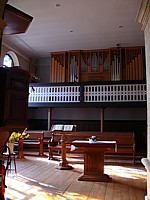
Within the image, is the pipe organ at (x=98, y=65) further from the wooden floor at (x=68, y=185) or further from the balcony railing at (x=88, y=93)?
the wooden floor at (x=68, y=185)

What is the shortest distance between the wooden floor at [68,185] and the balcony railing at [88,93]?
3090 millimetres

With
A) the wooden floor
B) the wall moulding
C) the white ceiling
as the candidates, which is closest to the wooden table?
the wooden floor

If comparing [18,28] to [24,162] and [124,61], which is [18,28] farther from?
A: [124,61]

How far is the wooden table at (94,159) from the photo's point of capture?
4395mm

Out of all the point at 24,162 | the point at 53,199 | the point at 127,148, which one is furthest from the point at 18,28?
the point at 127,148

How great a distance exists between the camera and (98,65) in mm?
9336

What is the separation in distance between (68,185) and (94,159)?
2.55ft

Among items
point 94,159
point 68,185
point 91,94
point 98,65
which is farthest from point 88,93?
point 68,185

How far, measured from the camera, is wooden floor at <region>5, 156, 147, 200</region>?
3.46 metres

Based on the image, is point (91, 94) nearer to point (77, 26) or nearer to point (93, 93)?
point (93, 93)

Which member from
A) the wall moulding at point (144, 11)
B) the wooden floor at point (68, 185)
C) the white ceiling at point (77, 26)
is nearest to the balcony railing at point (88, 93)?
the white ceiling at point (77, 26)

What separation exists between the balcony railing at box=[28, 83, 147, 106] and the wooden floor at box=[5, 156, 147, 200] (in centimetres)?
309

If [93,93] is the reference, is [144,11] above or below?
above

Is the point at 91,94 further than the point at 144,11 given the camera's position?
Yes
